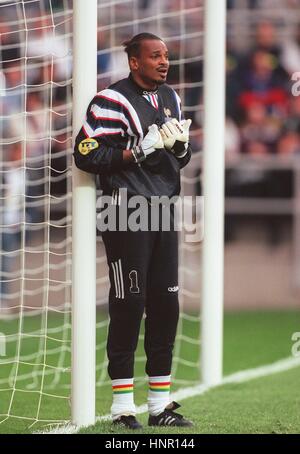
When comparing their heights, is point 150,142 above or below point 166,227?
above

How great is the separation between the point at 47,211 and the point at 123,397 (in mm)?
1681

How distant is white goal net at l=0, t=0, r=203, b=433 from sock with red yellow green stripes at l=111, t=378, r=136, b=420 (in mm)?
506

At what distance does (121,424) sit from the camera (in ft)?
16.1

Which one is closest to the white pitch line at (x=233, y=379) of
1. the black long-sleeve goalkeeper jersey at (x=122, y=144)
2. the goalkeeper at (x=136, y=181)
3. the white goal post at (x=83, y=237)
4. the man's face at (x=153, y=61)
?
the white goal post at (x=83, y=237)

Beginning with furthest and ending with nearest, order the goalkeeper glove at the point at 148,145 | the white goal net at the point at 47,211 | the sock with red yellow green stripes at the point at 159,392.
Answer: the white goal net at the point at 47,211 < the sock with red yellow green stripes at the point at 159,392 < the goalkeeper glove at the point at 148,145

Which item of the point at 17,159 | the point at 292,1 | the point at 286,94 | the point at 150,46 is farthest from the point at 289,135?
the point at 150,46

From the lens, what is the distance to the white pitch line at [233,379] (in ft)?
16.7

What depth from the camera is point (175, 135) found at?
4867 mm

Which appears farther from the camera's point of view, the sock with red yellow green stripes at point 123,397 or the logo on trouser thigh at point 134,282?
the sock with red yellow green stripes at point 123,397

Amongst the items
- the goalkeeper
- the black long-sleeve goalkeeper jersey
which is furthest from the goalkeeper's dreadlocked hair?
the black long-sleeve goalkeeper jersey

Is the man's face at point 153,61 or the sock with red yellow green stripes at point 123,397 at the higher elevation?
the man's face at point 153,61

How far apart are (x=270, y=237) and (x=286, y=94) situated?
7.48 ft

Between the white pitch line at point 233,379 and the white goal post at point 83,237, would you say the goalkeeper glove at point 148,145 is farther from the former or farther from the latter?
the white pitch line at point 233,379
